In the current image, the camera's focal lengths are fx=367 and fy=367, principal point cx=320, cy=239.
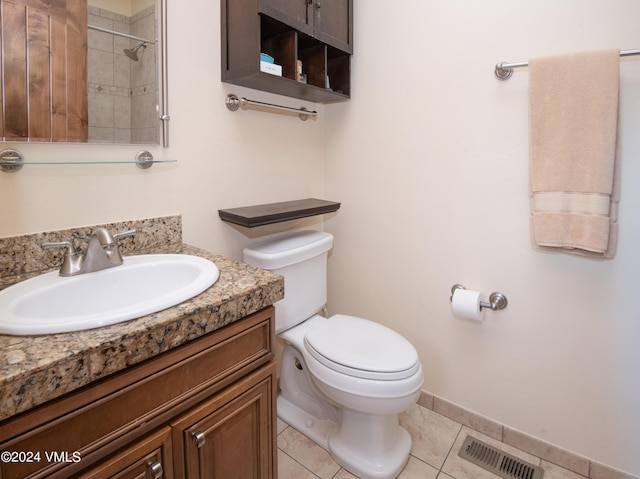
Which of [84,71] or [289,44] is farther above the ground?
[289,44]

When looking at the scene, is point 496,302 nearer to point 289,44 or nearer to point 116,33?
point 289,44

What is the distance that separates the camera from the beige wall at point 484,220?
129 centimetres

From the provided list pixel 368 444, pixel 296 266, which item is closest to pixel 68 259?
pixel 296 266

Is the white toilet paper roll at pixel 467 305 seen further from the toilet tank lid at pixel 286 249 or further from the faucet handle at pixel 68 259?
the faucet handle at pixel 68 259

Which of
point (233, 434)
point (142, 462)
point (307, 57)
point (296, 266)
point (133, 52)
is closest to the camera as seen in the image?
point (142, 462)

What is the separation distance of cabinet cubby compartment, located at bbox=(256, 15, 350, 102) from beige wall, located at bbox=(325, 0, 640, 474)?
8 cm

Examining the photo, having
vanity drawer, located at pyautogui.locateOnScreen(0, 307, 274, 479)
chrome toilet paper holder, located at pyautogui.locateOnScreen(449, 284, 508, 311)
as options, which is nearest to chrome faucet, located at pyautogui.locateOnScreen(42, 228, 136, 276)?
vanity drawer, located at pyautogui.locateOnScreen(0, 307, 274, 479)

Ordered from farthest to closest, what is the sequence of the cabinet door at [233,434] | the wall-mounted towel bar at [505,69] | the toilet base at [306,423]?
the toilet base at [306,423] → the wall-mounted towel bar at [505,69] → the cabinet door at [233,434]

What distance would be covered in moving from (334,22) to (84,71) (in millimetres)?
1046

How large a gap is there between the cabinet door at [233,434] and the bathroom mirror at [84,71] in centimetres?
85

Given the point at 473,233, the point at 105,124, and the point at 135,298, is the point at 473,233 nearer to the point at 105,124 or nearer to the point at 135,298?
the point at 135,298

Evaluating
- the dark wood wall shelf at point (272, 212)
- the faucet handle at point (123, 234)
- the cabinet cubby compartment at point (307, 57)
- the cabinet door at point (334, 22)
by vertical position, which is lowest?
the faucet handle at point (123, 234)

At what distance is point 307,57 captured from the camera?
66.3 inches

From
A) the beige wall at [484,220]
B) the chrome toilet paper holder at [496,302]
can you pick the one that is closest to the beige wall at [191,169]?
the beige wall at [484,220]
